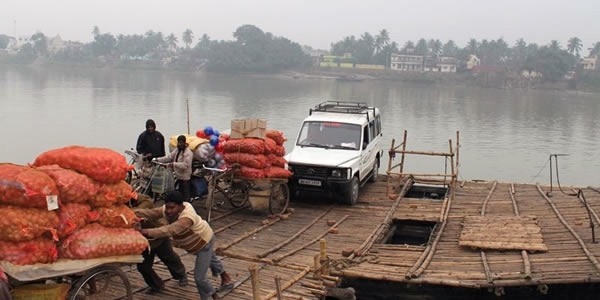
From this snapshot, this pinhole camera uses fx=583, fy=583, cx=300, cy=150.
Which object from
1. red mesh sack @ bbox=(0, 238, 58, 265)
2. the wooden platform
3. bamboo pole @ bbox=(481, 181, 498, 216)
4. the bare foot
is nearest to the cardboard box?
the wooden platform

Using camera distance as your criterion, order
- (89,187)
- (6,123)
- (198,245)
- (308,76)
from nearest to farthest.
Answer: (89,187) < (198,245) < (6,123) < (308,76)

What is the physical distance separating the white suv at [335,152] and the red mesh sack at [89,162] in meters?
6.20

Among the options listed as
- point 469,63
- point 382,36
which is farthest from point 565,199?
point 382,36

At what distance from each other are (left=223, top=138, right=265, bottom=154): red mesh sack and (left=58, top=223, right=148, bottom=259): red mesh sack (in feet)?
16.8

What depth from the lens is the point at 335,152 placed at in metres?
12.4

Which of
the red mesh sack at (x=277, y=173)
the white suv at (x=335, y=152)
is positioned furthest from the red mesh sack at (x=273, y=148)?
the white suv at (x=335, y=152)

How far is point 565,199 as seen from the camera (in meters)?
12.5

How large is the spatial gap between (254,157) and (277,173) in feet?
1.94

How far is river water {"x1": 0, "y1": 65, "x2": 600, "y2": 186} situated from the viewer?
102 ft

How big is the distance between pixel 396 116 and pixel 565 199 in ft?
117

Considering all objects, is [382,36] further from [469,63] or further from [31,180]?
[31,180]

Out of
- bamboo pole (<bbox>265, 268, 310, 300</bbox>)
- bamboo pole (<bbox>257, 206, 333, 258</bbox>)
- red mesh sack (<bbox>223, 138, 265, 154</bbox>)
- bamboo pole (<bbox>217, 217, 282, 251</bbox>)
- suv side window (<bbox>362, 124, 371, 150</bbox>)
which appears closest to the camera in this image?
bamboo pole (<bbox>265, 268, 310, 300</bbox>)

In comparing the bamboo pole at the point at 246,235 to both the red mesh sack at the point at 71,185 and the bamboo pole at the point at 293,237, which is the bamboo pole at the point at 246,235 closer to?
the bamboo pole at the point at 293,237

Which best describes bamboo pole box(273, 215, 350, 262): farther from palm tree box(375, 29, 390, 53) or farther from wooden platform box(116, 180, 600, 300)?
palm tree box(375, 29, 390, 53)
